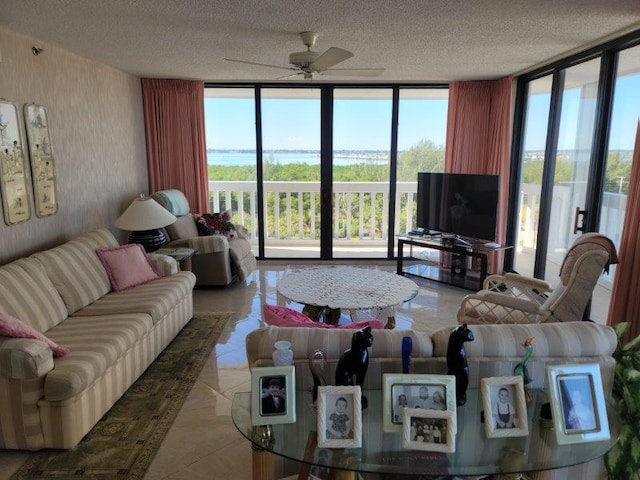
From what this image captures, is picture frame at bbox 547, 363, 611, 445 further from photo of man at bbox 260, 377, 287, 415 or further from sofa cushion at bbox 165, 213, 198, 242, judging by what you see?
sofa cushion at bbox 165, 213, 198, 242

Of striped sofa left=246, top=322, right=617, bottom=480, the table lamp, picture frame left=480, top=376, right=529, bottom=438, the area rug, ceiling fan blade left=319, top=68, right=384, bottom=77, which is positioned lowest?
the area rug

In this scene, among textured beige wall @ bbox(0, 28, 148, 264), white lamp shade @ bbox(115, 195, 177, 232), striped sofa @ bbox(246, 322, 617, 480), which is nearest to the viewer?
striped sofa @ bbox(246, 322, 617, 480)

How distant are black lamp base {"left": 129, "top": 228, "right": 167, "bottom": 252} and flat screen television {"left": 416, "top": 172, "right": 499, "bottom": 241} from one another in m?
3.02

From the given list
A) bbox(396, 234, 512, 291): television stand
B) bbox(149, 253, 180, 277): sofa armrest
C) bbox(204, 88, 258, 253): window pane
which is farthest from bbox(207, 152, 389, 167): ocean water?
bbox(149, 253, 180, 277): sofa armrest

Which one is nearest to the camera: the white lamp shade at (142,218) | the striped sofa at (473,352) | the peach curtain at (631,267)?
the striped sofa at (473,352)

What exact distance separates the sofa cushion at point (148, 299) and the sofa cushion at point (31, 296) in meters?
0.23

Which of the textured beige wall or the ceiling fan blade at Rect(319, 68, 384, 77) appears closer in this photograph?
the textured beige wall

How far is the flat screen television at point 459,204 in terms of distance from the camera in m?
5.04

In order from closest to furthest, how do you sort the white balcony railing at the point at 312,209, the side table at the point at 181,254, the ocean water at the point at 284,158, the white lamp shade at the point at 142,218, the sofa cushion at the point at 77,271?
the sofa cushion at the point at 77,271, the white lamp shade at the point at 142,218, the side table at the point at 181,254, the ocean water at the point at 284,158, the white balcony railing at the point at 312,209

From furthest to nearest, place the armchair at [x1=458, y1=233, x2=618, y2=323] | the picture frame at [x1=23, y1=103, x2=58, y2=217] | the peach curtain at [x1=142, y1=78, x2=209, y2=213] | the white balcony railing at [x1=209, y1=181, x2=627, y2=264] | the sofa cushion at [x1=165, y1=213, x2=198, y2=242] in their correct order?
the white balcony railing at [x1=209, y1=181, x2=627, y2=264], the peach curtain at [x1=142, y1=78, x2=209, y2=213], the sofa cushion at [x1=165, y1=213, x2=198, y2=242], the picture frame at [x1=23, y1=103, x2=58, y2=217], the armchair at [x1=458, y1=233, x2=618, y2=323]

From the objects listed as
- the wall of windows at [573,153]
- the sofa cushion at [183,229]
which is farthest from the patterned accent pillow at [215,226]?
the wall of windows at [573,153]

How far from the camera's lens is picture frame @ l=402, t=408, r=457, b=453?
1.51 m

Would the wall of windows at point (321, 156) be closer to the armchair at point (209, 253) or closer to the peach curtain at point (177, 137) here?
the peach curtain at point (177, 137)

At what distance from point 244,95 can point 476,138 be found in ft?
9.82
